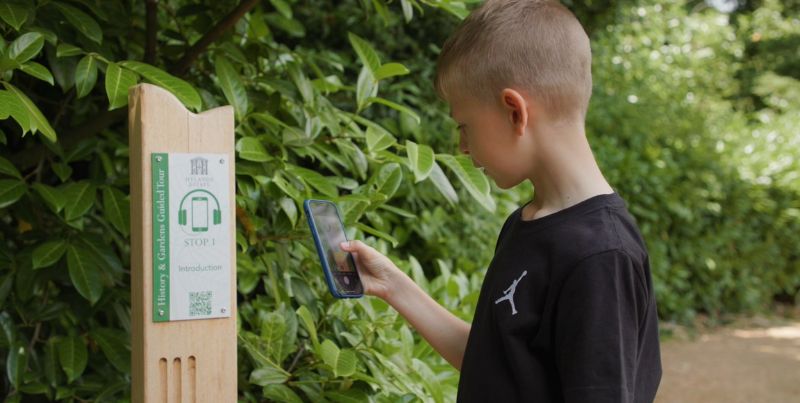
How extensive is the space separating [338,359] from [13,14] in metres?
1.09

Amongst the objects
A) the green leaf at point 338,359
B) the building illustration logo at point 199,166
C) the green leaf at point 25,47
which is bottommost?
the green leaf at point 338,359

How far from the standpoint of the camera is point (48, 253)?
208cm

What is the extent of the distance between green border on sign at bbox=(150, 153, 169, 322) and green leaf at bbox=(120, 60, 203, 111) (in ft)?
1.34

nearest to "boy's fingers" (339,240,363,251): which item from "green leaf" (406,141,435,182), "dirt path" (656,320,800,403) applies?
"green leaf" (406,141,435,182)

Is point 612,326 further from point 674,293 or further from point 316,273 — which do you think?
point 674,293

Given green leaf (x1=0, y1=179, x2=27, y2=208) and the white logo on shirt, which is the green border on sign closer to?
the white logo on shirt

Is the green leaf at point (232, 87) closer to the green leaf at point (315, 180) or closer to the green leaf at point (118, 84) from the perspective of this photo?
the green leaf at point (315, 180)

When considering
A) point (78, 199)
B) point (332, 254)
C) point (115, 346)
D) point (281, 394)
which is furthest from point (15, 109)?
point (281, 394)

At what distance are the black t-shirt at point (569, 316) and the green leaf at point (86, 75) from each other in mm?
1013

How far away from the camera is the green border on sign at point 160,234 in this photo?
1479mm

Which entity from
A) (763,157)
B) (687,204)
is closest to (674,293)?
(687,204)

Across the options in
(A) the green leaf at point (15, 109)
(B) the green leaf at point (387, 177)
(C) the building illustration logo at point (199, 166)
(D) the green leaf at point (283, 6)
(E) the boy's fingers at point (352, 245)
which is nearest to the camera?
(C) the building illustration logo at point (199, 166)

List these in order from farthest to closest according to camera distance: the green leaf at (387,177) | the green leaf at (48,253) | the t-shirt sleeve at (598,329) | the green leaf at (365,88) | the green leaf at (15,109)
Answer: the green leaf at (365,88), the green leaf at (387,177), the green leaf at (48,253), the green leaf at (15,109), the t-shirt sleeve at (598,329)

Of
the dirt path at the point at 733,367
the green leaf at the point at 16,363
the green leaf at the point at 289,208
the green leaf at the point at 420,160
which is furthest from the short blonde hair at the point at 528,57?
the dirt path at the point at 733,367
